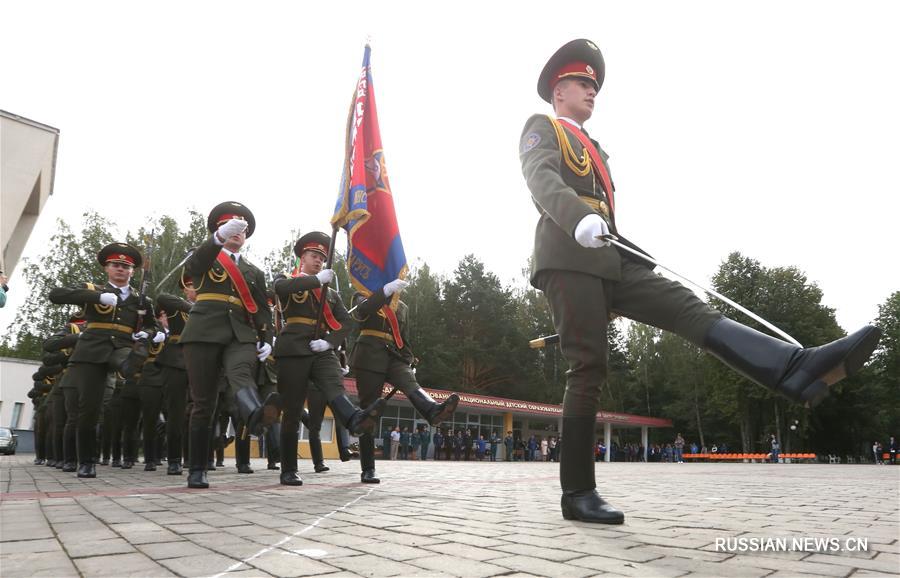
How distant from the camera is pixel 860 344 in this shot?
264 cm

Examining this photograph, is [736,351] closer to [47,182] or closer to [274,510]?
[274,510]

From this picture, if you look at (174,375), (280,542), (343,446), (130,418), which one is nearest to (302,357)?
(174,375)

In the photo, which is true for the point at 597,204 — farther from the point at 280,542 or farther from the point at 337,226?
the point at 337,226

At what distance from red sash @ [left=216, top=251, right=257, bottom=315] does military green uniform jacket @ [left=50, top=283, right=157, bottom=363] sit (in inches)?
86.4

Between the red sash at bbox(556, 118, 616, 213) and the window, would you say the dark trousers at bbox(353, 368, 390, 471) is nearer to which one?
the red sash at bbox(556, 118, 616, 213)

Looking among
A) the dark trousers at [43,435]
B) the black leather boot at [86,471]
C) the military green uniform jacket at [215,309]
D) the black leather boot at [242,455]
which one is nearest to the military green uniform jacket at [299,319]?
the military green uniform jacket at [215,309]

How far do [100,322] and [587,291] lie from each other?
5912 mm

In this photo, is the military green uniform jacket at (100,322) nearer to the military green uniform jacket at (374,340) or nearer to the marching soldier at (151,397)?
the marching soldier at (151,397)

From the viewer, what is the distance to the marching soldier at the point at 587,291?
2.99 m

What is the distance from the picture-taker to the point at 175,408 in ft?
23.3

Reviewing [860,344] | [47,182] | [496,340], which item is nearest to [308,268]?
[860,344]

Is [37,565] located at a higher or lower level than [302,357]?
lower

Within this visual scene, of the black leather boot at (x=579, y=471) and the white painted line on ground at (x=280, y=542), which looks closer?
the white painted line on ground at (x=280, y=542)

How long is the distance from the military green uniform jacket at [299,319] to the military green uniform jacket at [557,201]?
9.38ft
